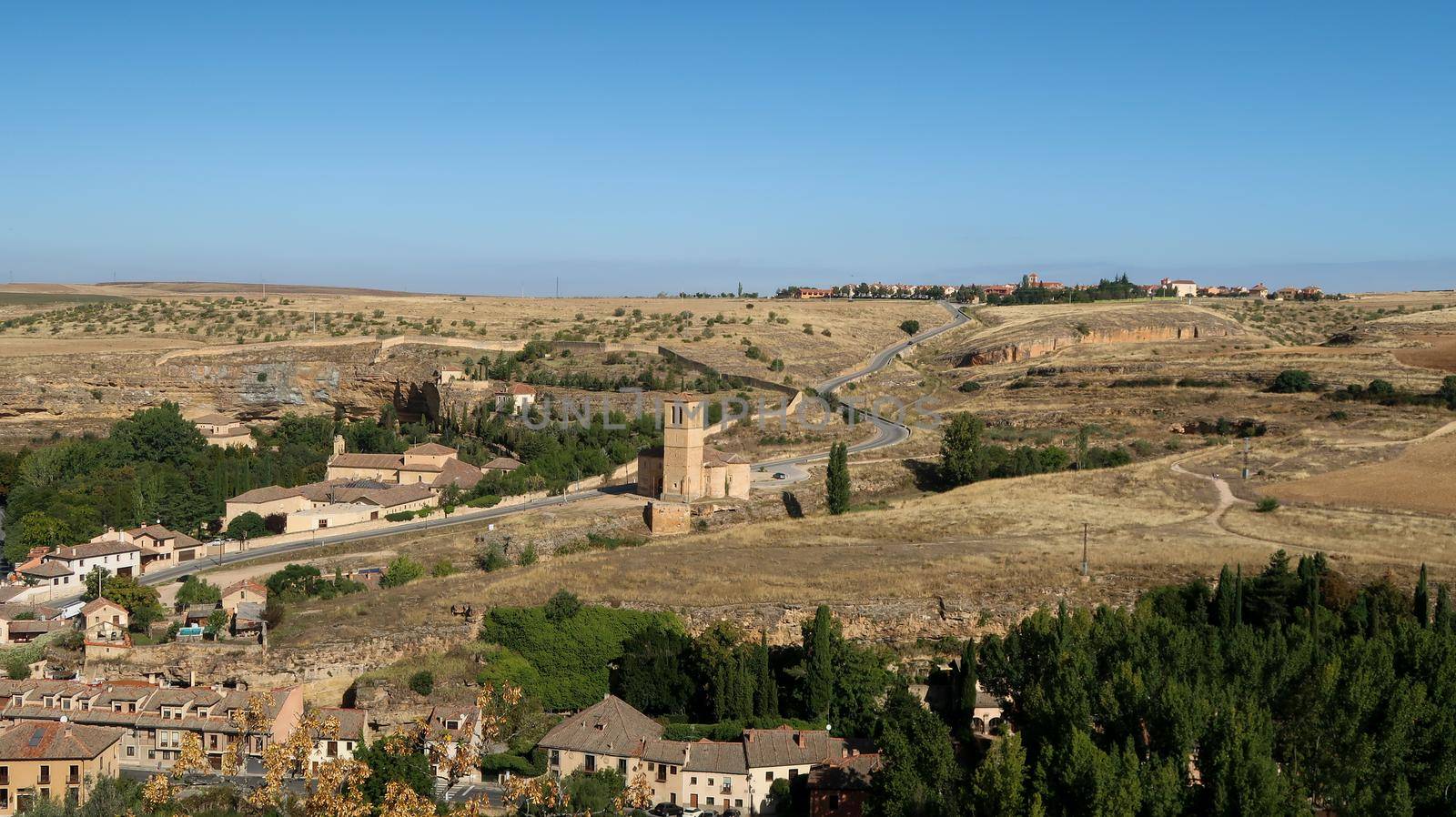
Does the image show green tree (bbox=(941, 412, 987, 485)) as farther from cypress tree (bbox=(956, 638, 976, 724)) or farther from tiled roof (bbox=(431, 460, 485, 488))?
cypress tree (bbox=(956, 638, 976, 724))

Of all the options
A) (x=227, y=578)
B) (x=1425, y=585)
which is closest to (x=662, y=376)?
(x=227, y=578)

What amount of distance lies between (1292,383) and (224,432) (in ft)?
162

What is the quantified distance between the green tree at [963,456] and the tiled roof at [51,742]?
29951mm

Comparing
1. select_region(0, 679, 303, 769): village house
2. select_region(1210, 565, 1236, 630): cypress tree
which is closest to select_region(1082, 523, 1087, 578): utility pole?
select_region(1210, 565, 1236, 630): cypress tree

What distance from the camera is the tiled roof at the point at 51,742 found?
26.0 m

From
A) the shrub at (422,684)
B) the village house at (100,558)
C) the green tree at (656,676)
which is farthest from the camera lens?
the village house at (100,558)

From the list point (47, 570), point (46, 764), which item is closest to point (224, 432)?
point (47, 570)

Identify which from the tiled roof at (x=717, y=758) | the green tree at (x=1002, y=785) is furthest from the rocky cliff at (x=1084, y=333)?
the green tree at (x=1002, y=785)

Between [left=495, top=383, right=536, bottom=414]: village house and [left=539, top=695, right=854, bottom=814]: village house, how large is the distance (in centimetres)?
3109

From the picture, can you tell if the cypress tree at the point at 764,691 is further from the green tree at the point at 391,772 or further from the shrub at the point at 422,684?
the green tree at the point at 391,772

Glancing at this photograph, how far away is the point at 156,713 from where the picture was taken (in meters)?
28.4

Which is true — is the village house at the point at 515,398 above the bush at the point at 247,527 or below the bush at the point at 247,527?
above

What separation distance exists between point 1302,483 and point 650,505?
22.7 m

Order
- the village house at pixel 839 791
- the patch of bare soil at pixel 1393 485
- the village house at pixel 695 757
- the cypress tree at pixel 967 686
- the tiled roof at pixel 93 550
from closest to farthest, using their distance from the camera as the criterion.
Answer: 1. the village house at pixel 839 791
2. the village house at pixel 695 757
3. the cypress tree at pixel 967 686
4. the tiled roof at pixel 93 550
5. the patch of bare soil at pixel 1393 485
